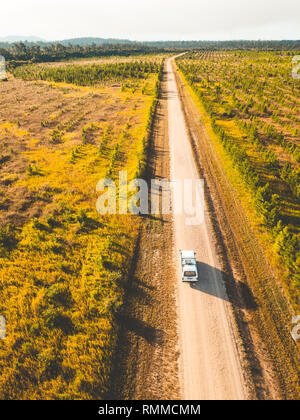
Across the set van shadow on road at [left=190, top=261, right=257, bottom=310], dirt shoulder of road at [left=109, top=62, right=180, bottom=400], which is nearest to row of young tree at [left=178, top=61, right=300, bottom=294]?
van shadow on road at [left=190, top=261, right=257, bottom=310]

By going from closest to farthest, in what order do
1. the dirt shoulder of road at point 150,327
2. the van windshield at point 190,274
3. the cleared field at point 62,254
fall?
1. the dirt shoulder of road at point 150,327
2. the cleared field at point 62,254
3. the van windshield at point 190,274

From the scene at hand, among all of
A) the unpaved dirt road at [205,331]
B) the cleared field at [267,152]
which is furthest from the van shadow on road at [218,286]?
the cleared field at [267,152]

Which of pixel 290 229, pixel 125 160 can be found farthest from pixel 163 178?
pixel 290 229

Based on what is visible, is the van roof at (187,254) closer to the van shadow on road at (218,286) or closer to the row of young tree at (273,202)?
the van shadow on road at (218,286)

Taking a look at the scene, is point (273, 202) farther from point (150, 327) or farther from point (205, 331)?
point (150, 327)

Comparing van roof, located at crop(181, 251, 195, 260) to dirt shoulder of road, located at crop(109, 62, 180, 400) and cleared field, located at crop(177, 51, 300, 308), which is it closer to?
dirt shoulder of road, located at crop(109, 62, 180, 400)

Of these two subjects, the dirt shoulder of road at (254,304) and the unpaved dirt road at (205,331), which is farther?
the dirt shoulder of road at (254,304)
